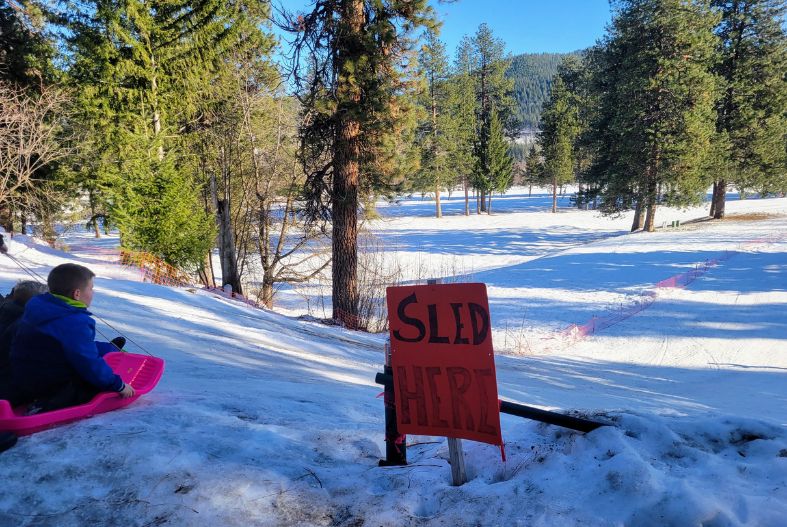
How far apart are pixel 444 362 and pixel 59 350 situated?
2.72 meters

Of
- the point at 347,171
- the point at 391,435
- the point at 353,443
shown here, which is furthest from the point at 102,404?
the point at 347,171

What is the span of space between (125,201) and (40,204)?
8.54 m

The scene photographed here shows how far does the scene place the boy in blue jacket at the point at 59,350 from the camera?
330 cm

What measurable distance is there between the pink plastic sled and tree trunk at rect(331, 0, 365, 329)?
24.9 ft

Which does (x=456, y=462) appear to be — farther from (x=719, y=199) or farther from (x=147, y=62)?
(x=719, y=199)

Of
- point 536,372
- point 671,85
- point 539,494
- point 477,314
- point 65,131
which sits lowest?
point 536,372

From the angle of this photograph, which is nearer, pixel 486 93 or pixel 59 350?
pixel 59 350

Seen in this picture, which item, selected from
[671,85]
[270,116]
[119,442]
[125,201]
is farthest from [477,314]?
[671,85]

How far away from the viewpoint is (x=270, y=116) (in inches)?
765

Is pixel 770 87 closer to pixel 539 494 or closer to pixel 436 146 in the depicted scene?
pixel 436 146

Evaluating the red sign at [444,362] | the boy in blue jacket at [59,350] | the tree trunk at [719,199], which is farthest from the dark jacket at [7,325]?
the tree trunk at [719,199]

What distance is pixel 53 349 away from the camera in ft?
11.0

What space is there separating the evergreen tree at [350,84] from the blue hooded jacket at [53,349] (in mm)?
8270

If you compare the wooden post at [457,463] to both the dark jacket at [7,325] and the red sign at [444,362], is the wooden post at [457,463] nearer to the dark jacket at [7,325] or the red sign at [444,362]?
the red sign at [444,362]
